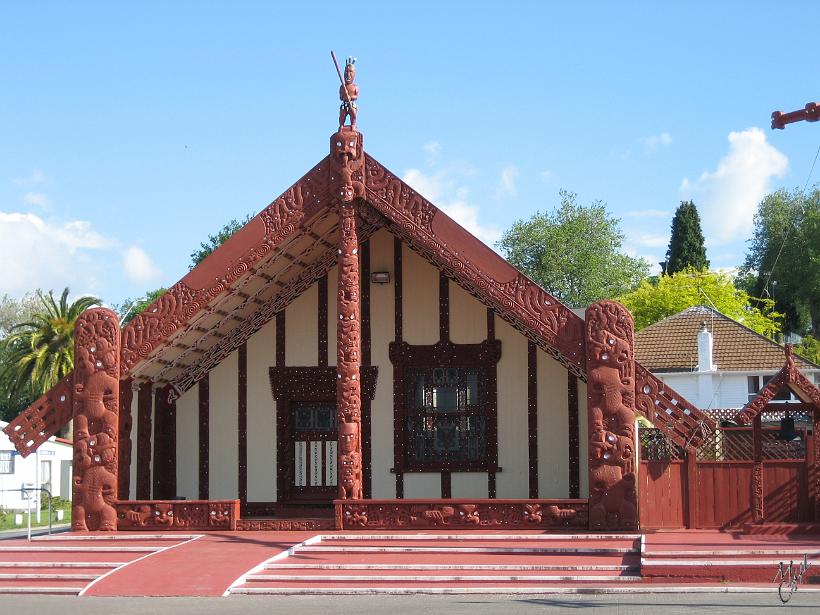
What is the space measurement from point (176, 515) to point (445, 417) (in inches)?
190

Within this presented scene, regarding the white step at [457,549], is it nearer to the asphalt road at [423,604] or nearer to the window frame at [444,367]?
the asphalt road at [423,604]

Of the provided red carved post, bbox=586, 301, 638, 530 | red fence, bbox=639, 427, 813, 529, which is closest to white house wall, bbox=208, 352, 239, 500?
red carved post, bbox=586, 301, 638, 530

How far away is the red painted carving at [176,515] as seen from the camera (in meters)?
15.5

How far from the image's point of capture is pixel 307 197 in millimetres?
15977

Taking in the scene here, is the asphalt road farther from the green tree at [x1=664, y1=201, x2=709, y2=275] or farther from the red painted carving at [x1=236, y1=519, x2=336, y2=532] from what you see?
the green tree at [x1=664, y1=201, x2=709, y2=275]

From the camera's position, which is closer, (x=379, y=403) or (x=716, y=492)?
(x=716, y=492)

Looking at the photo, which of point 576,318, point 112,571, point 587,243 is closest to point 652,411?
point 576,318

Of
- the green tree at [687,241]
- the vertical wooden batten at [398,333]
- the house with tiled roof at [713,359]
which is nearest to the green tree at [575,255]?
the green tree at [687,241]

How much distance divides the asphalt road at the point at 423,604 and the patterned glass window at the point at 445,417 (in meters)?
6.43

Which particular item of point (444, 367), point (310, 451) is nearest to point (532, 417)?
point (444, 367)

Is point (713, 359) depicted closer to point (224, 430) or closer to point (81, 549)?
point (224, 430)

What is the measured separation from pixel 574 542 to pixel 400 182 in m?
5.58

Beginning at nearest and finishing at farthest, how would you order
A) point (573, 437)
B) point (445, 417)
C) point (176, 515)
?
point (176, 515) < point (573, 437) < point (445, 417)

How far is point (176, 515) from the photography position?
15.6m
